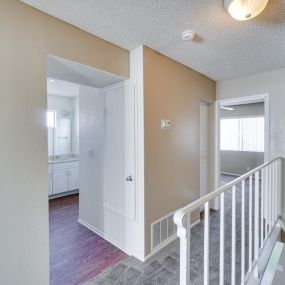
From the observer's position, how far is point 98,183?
2.83 meters

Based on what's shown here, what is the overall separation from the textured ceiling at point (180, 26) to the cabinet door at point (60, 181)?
3385 millimetres

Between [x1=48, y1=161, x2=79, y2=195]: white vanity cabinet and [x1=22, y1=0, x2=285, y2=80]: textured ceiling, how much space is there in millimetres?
3343

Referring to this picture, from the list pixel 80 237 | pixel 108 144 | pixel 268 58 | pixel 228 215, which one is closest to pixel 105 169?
pixel 108 144

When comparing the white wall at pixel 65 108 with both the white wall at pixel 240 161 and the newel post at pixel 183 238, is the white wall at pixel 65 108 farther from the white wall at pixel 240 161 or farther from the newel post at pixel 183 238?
the white wall at pixel 240 161

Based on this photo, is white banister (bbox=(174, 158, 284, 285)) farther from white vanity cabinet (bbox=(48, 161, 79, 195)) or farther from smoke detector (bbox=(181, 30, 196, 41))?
white vanity cabinet (bbox=(48, 161, 79, 195))

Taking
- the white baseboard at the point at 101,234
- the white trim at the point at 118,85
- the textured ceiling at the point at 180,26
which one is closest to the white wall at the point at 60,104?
the white trim at the point at 118,85

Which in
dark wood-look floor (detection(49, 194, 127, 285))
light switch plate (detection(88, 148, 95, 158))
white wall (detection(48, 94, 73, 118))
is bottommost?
dark wood-look floor (detection(49, 194, 127, 285))

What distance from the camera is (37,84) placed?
158 centimetres

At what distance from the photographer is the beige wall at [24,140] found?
4.67ft

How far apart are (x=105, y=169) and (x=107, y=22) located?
68.5 inches

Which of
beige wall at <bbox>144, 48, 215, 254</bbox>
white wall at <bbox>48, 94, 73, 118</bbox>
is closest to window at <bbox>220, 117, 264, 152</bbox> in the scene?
beige wall at <bbox>144, 48, 215, 254</bbox>

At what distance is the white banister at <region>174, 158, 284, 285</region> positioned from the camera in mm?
955

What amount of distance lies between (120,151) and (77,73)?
1017 millimetres

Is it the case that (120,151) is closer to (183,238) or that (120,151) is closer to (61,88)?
(183,238)
